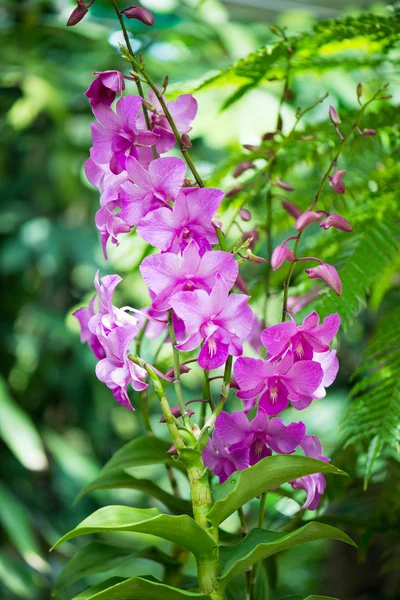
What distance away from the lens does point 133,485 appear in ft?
1.87

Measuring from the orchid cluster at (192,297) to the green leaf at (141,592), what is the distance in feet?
0.32

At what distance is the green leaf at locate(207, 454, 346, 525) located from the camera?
423 millimetres

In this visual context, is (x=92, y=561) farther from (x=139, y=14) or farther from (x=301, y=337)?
(x=139, y=14)

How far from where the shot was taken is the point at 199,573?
0.47 metres

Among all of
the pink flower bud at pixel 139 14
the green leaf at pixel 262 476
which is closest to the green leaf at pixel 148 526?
the green leaf at pixel 262 476

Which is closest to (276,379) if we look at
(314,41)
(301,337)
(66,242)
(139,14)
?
(301,337)

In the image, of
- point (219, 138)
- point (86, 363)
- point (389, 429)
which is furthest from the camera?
point (86, 363)

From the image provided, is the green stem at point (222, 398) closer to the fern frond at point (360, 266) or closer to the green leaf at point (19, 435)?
the fern frond at point (360, 266)

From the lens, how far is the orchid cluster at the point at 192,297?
450 mm

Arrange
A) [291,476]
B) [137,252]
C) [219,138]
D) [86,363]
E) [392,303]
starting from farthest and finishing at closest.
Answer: [86,363]
[219,138]
[392,303]
[137,252]
[291,476]

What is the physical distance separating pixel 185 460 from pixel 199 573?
84mm

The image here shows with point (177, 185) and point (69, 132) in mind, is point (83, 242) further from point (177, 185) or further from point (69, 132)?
point (177, 185)

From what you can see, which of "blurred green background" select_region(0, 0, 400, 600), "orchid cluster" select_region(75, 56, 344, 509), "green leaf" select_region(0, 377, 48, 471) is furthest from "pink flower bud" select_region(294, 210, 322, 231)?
"green leaf" select_region(0, 377, 48, 471)

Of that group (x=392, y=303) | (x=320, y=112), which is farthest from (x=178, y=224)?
(x=320, y=112)
